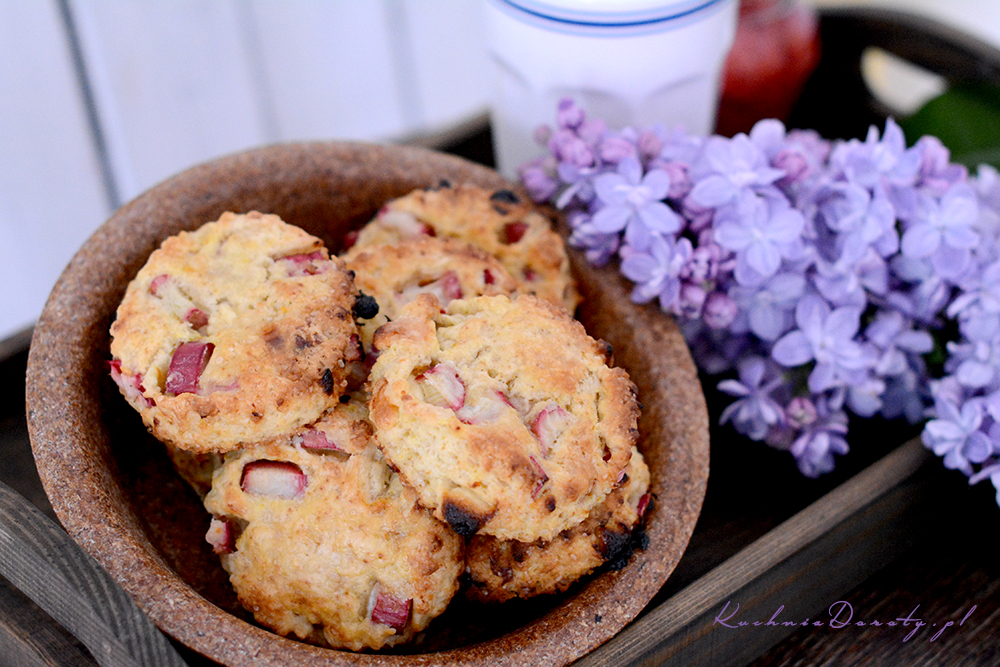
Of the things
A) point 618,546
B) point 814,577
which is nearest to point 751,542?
point 814,577

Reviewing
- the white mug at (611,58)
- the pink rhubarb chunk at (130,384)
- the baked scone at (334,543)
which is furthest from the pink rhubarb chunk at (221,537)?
the white mug at (611,58)

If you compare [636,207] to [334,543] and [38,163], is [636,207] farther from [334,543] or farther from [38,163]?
[38,163]

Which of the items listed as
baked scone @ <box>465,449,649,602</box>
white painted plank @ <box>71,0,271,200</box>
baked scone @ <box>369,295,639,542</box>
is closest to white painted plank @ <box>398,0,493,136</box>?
white painted plank @ <box>71,0,271,200</box>

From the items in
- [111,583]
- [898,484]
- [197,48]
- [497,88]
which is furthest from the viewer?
[197,48]

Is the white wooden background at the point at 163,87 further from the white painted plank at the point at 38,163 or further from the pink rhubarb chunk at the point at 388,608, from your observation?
the pink rhubarb chunk at the point at 388,608

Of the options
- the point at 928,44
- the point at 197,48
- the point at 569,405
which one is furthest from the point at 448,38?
the point at 569,405

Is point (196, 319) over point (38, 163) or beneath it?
over

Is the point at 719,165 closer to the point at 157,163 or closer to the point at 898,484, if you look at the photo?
the point at 898,484
